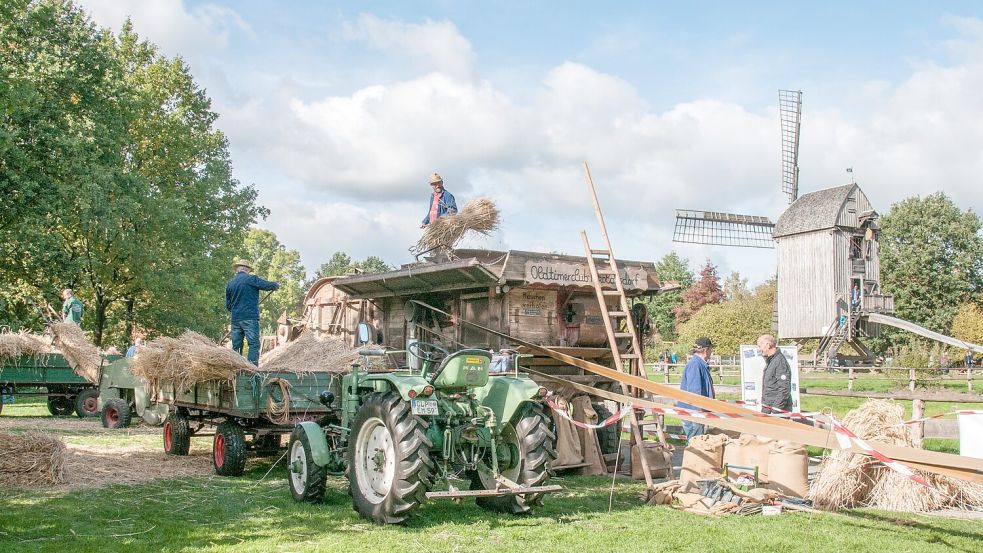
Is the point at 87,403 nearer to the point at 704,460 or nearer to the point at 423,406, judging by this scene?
the point at 423,406

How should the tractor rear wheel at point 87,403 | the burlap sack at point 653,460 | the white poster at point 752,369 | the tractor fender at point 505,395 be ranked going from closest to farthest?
the tractor fender at point 505,395
the burlap sack at point 653,460
the white poster at point 752,369
the tractor rear wheel at point 87,403

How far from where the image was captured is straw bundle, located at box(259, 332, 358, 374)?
10078 mm

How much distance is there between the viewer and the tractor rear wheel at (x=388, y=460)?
677 centimetres

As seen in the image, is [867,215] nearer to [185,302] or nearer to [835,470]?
[185,302]

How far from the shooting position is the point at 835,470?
27.1 ft

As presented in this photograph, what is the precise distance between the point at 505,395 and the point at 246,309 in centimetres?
487

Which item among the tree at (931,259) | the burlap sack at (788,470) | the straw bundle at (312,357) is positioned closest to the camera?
the burlap sack at (788,470)

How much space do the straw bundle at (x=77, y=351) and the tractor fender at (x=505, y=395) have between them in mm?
11626

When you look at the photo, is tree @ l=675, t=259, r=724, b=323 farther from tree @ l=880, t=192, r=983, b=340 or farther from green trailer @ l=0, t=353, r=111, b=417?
green trailer @ l=0, t=353, r=111, b=417

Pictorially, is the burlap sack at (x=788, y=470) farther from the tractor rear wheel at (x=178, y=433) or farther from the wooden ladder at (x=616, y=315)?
the tractor rear wheel at (x=178, y=433)

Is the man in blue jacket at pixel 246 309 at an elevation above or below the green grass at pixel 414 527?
above

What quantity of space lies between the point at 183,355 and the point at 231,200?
88.5ft

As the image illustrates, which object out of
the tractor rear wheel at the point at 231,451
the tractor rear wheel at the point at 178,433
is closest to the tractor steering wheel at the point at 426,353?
the tractor rear wheel at the point at 231,451

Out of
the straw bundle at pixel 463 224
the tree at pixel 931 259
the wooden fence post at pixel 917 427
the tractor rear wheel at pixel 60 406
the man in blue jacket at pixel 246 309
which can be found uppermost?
the tree at pixel 931 259
